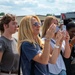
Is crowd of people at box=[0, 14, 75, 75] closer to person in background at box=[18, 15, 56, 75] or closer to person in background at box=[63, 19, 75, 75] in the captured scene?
person in background at box=[18, 15, 56, 75]

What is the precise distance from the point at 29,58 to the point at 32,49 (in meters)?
0.12

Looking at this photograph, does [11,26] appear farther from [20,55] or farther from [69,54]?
[69,54]

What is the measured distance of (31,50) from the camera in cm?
311

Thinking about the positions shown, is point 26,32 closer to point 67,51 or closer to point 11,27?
point 11,27

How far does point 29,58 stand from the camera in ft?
10.1

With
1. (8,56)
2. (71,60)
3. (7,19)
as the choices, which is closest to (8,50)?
(8,56)

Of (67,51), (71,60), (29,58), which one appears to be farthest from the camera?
(71,60)

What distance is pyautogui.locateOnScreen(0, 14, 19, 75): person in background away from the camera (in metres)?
3.16

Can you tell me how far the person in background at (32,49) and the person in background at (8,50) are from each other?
0.09 meters

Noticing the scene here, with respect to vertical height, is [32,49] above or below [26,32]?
below

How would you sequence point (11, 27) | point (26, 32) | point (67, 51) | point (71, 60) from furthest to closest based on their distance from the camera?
1. point (71, 60)
2. point (67, 51)
3. point (11, 27)
4. point (26, 32)

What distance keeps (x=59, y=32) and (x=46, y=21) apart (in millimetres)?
404

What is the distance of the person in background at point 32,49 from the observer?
3.08 m

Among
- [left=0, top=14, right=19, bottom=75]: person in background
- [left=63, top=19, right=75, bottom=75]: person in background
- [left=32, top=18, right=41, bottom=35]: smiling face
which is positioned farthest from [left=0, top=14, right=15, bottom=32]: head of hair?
[left=63, top=19, right=75, bottom=75]: person in background
